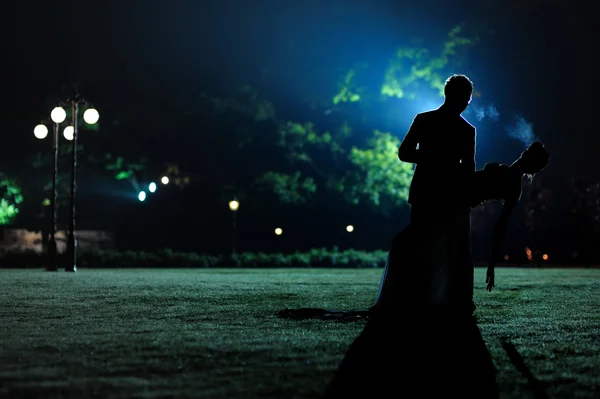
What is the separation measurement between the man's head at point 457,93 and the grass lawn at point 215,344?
92.1 inches

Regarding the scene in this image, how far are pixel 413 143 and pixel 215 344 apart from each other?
9.38 feet

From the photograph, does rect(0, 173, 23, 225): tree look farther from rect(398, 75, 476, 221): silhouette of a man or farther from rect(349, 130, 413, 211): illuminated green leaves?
rect(398, 75, 476, 221): silhouette of a man

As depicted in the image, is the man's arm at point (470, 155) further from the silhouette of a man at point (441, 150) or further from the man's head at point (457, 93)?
the man's head at point (457, 93)

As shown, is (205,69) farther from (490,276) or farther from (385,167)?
(490,276)

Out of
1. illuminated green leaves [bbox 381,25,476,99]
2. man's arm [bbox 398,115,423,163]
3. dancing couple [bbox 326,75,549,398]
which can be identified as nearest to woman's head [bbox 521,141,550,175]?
dancing couple [bbox 326,75,549,398]

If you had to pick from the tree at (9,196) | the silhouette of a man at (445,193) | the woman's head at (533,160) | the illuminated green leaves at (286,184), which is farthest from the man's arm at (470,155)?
the tree at (9,196)

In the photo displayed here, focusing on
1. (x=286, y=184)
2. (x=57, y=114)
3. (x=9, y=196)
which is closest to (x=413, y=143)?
(x=57, y=114)

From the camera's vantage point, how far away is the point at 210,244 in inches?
1939

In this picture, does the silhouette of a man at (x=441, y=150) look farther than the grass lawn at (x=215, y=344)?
Yes

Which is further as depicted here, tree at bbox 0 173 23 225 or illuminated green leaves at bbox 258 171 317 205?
tree at bbox 0 173 23 225

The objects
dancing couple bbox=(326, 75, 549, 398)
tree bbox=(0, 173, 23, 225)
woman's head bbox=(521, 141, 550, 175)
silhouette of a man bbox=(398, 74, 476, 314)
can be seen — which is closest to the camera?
dancing couple bbox=(326, 75, 549, 398)

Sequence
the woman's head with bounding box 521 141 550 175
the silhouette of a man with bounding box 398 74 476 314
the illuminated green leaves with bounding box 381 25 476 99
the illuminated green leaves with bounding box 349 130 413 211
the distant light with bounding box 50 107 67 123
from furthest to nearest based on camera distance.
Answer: the illuminated green leaves with bounding box 349 130 413 211, the illuminated green leaves with bounding box 381 25 476 99, the distant light with bounding box 50 107 67 123, the woman's head with bounding box 521 141 550 175, the silhouette of a man with bounding box 398 74 476 314

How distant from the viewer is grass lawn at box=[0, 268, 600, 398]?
587cm

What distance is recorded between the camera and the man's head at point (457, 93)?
8656mm
